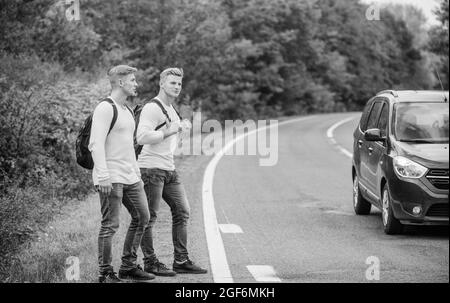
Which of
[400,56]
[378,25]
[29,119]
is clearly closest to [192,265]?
[29,119]

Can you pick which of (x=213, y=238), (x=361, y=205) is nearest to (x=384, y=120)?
(x=361, y=205)

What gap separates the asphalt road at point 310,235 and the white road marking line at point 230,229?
103mm

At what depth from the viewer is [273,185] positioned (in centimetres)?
1495

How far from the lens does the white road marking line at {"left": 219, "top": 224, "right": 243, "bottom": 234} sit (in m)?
9.97

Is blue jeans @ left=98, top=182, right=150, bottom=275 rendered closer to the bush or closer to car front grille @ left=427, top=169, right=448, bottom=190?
the bush

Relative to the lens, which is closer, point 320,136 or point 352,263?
point 352,263

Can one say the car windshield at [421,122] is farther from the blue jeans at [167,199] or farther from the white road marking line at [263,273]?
the blue jeans at [167,199]

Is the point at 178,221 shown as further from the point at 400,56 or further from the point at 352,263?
the point at 400,56

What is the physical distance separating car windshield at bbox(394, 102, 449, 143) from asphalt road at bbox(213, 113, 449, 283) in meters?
1.16

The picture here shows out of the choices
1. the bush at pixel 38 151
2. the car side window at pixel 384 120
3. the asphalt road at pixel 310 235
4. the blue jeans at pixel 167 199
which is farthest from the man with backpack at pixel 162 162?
the car side window at pixel 384 120

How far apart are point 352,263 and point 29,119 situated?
792 centimetres

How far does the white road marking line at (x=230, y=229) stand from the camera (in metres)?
9.97

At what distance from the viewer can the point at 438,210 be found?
911cm

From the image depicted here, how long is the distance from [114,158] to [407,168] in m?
3.88
